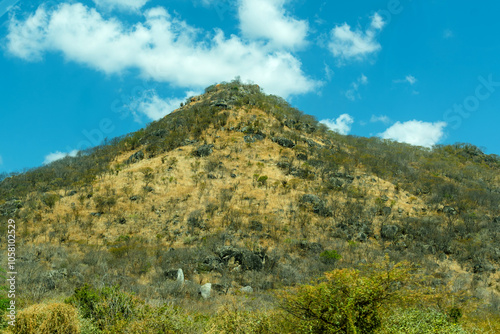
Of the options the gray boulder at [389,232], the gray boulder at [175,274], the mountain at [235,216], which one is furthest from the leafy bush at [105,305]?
the gray boulder at [389,232]

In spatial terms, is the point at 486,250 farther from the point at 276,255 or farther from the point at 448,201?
the point at 276,255

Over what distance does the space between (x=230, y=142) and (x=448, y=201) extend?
23.6 m

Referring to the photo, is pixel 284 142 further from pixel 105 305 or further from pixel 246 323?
pixel 246 323

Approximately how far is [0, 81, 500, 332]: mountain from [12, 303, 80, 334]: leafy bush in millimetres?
1460

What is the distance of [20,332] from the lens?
662cm

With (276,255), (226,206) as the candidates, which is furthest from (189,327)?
(226,206)

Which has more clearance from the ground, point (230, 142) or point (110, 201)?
point (230, 142)

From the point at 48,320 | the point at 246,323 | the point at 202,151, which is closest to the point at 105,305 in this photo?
the point at 48,320

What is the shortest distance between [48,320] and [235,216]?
17588mm

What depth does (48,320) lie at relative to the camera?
6922 mm

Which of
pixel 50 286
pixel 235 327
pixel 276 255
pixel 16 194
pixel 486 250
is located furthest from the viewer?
pixel 16 194

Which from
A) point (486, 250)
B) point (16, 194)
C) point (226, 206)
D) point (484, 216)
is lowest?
point (486, 250)

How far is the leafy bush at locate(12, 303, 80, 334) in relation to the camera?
6.67m

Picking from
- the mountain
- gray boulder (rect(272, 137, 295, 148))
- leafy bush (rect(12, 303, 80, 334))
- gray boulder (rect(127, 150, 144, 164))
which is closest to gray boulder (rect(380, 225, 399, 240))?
the mountain
